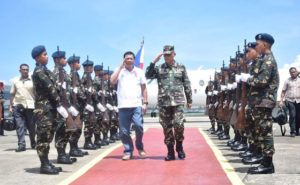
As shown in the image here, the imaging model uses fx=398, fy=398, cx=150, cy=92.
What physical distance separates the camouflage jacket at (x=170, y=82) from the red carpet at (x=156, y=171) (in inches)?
45.0

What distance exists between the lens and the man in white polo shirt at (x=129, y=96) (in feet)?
25.9

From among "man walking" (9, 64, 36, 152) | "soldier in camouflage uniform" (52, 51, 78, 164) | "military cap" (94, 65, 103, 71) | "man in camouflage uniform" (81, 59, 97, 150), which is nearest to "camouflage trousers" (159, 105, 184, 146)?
"soldier in camouflage uniform" (52, 51, 78, 164)

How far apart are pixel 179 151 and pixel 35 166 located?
2685 mm

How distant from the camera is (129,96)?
7.89m

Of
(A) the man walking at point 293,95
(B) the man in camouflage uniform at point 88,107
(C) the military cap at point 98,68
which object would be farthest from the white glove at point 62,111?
(A) the man walking at point 293,95

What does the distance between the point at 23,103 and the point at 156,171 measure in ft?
17.7

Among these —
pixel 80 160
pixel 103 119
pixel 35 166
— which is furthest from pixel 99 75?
pixel 35 166

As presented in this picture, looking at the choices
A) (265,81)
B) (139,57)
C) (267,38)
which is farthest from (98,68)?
(139,57)

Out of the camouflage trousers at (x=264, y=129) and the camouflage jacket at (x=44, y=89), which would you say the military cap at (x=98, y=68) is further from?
the camouflage trousers at (x=264, y=129)

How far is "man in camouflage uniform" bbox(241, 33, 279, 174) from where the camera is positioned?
5953mm

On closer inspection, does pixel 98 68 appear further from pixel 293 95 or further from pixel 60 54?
pixel 293 95

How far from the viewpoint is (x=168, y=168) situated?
6660 mm

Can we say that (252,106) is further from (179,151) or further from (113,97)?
(113,97)

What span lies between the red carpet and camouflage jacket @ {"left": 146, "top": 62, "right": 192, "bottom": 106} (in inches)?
45.0
